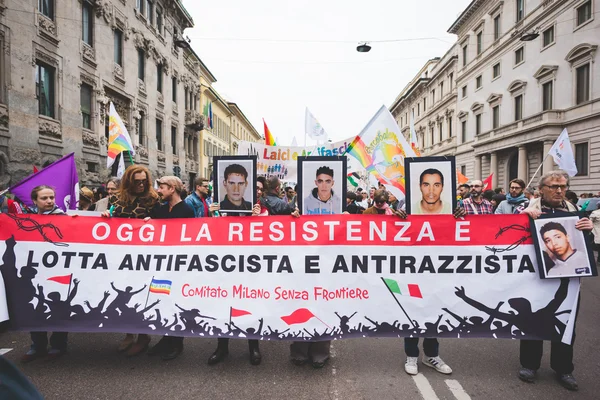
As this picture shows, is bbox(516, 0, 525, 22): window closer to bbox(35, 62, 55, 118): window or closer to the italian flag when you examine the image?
bbox(35, 62, 55, 118): window

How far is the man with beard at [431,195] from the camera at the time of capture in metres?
3.49

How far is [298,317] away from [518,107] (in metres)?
30.9

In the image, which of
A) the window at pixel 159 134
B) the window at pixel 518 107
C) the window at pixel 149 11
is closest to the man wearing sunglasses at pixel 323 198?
the window at pixel 159 134

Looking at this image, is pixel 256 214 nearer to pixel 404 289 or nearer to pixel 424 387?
pixel 404 289

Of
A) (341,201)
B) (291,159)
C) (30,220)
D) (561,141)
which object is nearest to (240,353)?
(341,201)

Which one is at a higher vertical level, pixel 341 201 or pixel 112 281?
pixel 341 201

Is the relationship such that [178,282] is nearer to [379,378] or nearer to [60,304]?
[60,304]

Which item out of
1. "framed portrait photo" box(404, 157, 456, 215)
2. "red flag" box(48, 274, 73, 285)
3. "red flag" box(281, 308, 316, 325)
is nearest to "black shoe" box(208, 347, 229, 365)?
"red flag" box(281, 308, 316, 325)

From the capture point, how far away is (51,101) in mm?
13383

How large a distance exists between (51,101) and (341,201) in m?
14.3

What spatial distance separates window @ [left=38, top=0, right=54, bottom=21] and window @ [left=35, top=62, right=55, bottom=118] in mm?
1941

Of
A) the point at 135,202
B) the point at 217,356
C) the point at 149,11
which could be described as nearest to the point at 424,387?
the point at 217,356

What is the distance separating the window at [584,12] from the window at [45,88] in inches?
1087

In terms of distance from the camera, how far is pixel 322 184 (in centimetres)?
385
